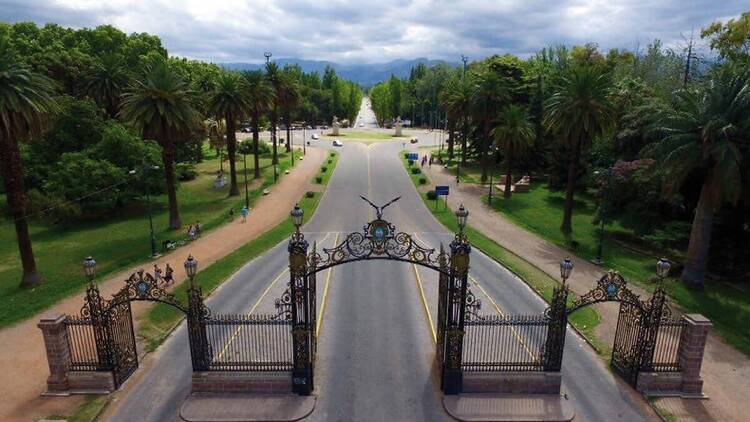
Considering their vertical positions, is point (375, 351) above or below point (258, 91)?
below

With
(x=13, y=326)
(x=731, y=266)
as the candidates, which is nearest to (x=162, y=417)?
(x=13, y=326)

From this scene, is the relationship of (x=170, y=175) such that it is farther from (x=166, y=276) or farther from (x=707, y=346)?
(x=707, y=346)

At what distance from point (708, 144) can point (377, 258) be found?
19777 millimetres

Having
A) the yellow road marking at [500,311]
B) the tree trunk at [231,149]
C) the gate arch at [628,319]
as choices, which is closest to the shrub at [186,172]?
the tree trunk at [231,149]

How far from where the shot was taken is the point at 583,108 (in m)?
35.6

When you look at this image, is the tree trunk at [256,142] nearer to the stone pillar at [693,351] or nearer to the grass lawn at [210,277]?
the grass lawn at [210,277]

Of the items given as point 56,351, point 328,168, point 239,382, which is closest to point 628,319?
point 239,382

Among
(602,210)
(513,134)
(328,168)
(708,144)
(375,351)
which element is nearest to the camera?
(375,351)

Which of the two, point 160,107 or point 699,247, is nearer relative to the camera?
point 699,247

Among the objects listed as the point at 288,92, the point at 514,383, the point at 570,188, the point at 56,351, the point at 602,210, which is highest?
the point at 288,92

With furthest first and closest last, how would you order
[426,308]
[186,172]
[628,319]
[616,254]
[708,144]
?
[186,172], [616,254], [708,144], [426,308], [628,319]

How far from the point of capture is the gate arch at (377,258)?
16531mm

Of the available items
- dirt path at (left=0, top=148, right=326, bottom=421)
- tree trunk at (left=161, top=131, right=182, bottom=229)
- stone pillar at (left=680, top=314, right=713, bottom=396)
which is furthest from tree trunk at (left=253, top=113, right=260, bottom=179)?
stone pillar at (left=680, top=314, right=713, bottom=396)

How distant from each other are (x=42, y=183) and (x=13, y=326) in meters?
26.0
